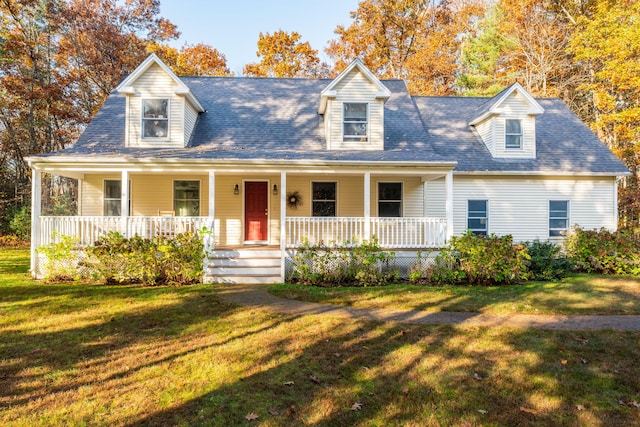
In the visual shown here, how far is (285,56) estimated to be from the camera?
28453 millimetres

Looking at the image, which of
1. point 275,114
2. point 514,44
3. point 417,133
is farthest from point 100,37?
point 514,44

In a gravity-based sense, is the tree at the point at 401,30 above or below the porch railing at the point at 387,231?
above

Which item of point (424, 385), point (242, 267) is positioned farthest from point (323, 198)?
point (424, 385)

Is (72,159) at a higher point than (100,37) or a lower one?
lower

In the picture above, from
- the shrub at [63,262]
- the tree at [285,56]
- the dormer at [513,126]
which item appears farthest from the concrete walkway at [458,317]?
the tree at [285,56]

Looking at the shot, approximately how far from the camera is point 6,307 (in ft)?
23.5

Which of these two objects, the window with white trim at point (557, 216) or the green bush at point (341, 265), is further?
the window with white trim at point (557, 216)

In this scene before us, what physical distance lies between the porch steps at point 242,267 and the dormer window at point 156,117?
4.67 meters

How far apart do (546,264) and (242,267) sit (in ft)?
27.9

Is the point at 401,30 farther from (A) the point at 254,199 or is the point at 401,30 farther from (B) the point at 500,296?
(B) the point at 500,296

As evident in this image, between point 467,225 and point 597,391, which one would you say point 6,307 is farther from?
point 467,225

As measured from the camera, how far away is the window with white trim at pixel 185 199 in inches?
514

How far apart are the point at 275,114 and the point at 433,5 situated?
64.9 feet

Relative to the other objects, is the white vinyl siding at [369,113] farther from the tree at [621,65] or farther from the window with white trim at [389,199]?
the tree at [621,65]
